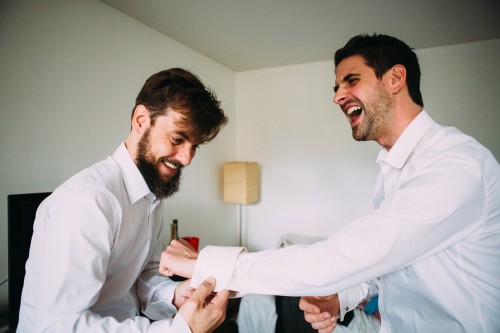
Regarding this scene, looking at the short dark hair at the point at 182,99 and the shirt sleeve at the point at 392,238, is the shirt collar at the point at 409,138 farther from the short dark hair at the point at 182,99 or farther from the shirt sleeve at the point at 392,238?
the short dark hair at the point at 182,99

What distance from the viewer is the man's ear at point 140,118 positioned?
47.0 inches

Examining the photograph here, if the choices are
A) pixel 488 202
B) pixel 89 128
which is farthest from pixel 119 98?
pixel 488 202

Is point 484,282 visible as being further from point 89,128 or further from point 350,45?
point 89,128

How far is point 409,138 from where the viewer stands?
3.37 feet

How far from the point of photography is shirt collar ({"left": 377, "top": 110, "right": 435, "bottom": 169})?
3.32 ft

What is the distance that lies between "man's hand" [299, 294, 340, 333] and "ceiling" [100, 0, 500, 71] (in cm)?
199

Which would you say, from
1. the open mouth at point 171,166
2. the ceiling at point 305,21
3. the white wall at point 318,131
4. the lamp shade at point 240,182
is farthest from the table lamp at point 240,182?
the open mouth at point 171,166

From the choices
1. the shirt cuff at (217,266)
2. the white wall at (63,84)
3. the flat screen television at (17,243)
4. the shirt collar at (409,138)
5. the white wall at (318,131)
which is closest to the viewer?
the shirt cuff at (217,266)

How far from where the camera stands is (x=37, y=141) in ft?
5.49

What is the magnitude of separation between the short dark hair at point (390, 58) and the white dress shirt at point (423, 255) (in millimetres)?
394

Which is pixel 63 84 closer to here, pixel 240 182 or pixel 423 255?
pixel 240 182

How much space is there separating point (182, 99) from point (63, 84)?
117 cm

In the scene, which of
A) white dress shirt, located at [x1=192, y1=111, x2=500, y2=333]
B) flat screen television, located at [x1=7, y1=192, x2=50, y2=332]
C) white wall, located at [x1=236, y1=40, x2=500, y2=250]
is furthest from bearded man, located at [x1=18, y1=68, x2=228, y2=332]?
white wall, located at [x1=236, y1=40, x2=500, y2=250]

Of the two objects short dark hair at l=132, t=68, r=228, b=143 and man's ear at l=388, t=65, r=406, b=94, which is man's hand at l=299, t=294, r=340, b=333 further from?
man's ear at l=388, t=65, r=406, b=94
